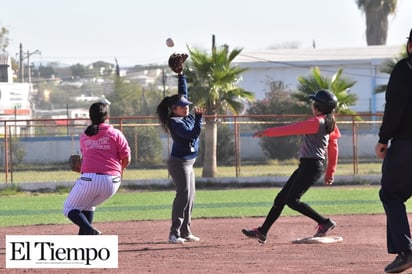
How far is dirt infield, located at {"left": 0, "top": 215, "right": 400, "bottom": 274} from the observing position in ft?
34.0

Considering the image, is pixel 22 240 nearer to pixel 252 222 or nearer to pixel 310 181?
pixel 310 181

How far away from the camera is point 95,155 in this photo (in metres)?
11.0

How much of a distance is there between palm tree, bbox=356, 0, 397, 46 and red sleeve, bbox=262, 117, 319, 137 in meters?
60.8

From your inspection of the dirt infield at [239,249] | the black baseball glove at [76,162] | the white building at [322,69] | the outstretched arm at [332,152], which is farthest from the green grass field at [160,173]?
the white building at [322,69]

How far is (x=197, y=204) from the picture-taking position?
20547 millimetres

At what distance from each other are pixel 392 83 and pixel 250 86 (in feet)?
160

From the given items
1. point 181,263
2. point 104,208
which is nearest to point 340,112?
point 104,208

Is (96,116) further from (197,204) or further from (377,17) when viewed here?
(377,17)

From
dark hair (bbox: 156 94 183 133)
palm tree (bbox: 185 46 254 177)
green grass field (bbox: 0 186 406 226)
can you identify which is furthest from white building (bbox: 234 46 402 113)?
dark hair (bbox: 156 94 183 133)

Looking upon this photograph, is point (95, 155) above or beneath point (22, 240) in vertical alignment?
above

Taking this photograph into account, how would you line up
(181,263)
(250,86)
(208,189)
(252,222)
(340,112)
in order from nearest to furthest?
(181,263) < (252,222) < (208,189) < (340,112) < (250,86)

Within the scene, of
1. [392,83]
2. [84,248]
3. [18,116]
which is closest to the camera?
[392,83]

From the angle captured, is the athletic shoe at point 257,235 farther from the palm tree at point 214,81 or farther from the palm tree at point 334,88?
the palm tree at point 334,88

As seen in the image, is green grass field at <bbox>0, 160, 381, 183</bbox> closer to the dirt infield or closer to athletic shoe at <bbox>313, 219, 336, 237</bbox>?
the dirt infield
